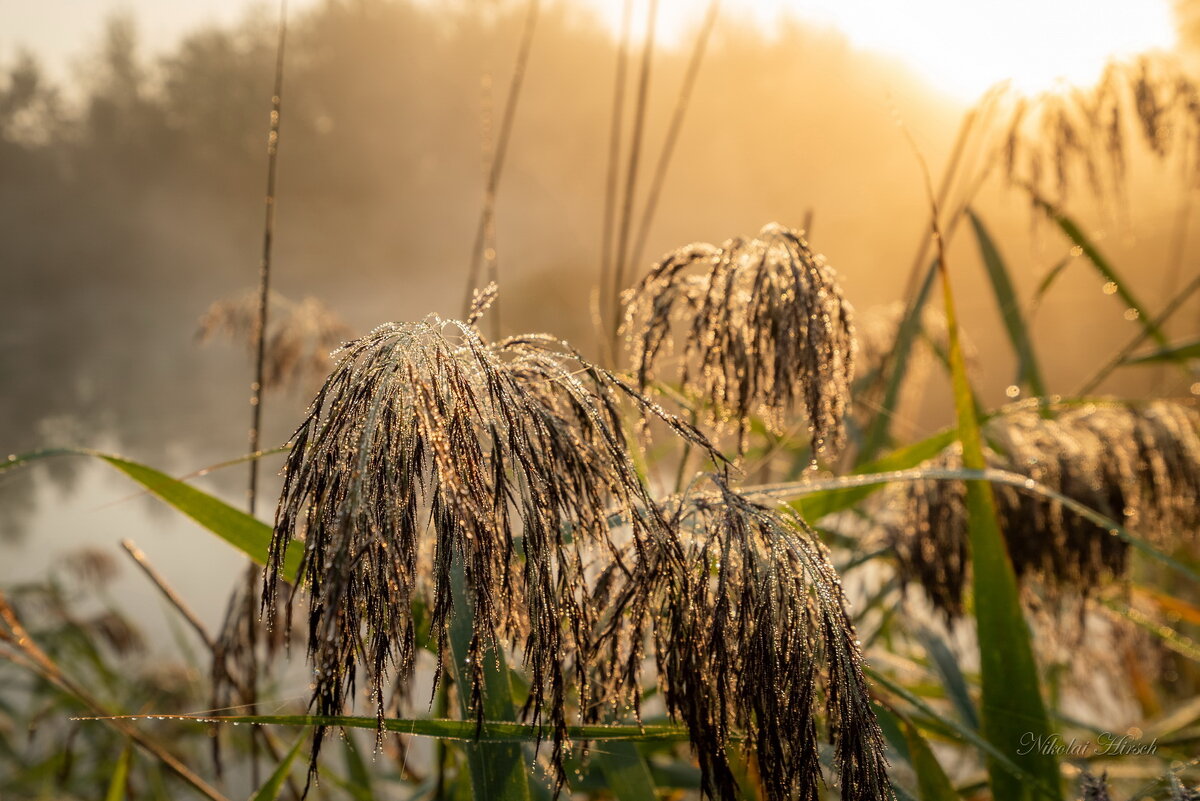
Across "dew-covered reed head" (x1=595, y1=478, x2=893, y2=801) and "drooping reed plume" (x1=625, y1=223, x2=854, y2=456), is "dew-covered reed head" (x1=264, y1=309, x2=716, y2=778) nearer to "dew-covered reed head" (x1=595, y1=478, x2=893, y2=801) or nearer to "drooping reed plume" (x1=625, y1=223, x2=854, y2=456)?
"dew-covered reed head" (x1=595, y1=478, x2=893, y2=801)

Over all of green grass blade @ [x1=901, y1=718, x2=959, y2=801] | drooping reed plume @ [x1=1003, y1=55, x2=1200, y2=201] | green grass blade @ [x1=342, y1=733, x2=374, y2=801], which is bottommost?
green grass blade @ [x1=901, y1=718, x2=959, y2=801]

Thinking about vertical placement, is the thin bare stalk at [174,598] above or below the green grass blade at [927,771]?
above

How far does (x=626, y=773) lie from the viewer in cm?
48

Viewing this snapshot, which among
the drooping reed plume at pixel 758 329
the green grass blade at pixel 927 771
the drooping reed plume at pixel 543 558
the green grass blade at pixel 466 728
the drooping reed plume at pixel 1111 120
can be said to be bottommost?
the green grass blade at pixel 927 771

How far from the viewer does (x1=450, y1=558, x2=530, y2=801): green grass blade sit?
14.9 inches

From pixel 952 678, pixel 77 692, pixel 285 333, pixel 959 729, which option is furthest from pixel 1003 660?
pixel 285 333

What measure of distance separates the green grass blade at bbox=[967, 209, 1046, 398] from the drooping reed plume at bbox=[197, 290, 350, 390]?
0.87 meters

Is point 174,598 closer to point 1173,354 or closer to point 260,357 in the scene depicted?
point 260,357

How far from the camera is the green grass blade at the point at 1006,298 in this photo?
86cm

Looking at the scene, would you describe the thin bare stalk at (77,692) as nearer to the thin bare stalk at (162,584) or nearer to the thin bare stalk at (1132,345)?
the thin bare stalk at (162,584)

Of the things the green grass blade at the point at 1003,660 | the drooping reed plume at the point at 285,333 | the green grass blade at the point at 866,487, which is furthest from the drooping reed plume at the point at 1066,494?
the drooping reed plume at the point at 285,333

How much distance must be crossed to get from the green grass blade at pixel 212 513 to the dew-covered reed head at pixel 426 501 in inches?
6.8

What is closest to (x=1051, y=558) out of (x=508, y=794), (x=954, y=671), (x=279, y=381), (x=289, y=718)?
(x=954, y=671)

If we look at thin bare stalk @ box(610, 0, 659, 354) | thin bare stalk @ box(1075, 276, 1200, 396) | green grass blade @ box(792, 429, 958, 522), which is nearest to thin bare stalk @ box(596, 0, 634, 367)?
thin bare stalk @ box(610, 0, 659, 354)
